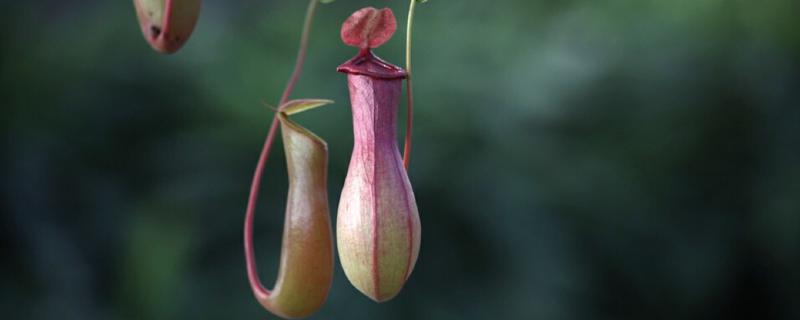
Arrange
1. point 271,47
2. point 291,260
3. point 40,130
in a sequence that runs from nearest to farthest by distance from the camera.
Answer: point 291,260
point 40,130
point 271,47

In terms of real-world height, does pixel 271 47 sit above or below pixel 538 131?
above

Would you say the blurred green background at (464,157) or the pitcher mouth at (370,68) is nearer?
the pitcher mouth at (370,68)

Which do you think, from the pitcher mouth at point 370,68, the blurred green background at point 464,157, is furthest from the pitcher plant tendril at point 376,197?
the blurred green background at point 464,157

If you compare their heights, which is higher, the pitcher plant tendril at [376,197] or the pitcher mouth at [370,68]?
the pitcher mouth at [370,68]

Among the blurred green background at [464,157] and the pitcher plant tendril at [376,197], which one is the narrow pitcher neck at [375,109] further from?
the blurred green background at [464,157]

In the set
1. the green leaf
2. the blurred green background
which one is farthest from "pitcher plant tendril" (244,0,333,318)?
the blurred green background

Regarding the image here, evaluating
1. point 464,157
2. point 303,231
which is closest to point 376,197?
point 303,231

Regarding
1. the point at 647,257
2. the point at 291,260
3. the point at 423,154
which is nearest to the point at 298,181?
the point at 291,260

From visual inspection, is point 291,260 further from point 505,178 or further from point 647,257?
point 647,257
